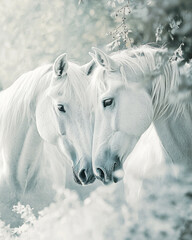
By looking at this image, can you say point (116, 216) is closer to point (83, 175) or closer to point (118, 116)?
point (83, 175)

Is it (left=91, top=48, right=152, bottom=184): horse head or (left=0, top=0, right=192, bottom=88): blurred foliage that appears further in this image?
(left=0, top=0, right=192, bottom=88): blurred foliage

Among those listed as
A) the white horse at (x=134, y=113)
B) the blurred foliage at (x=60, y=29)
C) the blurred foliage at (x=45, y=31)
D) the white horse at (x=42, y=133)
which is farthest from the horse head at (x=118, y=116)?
the blurred foliage at (x=45, y=31)

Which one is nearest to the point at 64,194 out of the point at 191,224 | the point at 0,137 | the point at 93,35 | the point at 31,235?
the point at 31,235

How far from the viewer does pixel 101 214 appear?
73.2 inches

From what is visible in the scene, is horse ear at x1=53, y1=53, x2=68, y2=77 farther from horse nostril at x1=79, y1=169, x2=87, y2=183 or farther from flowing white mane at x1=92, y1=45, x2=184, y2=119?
horse nostril at x1=79, y1=169, x2=87, y2=183

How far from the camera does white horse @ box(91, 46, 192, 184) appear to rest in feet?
5.30

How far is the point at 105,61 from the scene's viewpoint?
66.2 inches

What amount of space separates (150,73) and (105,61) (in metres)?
0.20

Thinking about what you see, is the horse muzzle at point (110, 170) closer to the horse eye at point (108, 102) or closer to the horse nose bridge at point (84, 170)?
the horse nose bridge at point (84, 170)

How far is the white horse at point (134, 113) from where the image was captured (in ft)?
5.30

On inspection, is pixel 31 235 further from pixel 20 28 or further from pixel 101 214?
pixel 20 28

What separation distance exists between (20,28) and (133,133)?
36.4 inches

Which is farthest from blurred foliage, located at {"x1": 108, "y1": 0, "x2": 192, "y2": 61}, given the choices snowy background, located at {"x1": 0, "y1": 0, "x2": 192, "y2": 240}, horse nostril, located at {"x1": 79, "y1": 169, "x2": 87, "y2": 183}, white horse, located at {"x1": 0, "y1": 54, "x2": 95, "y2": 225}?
horse nostril, located at {"x1": 79, "y1": 169, "x2": 87, "y2": 183}

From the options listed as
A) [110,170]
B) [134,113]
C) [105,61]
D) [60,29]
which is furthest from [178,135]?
[60,29]
